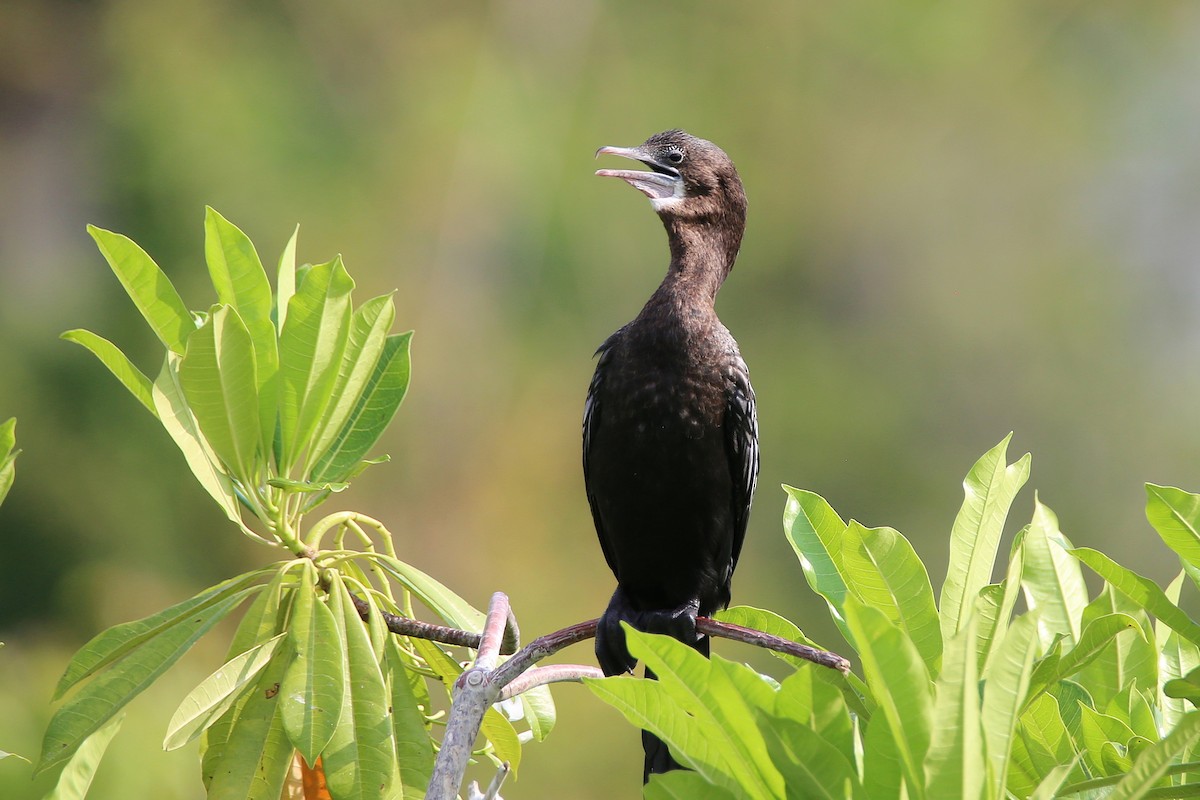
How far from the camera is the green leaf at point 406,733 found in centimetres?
197

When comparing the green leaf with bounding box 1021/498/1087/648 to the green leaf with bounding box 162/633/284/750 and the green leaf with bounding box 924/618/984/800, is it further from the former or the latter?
the green leaf with bounding box 162/633/284/750

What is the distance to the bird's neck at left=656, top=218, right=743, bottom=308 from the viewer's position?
9.38ft

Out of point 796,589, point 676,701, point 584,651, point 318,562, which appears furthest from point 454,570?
point 676,701

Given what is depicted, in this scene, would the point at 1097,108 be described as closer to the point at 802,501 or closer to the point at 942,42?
the point at 942,42

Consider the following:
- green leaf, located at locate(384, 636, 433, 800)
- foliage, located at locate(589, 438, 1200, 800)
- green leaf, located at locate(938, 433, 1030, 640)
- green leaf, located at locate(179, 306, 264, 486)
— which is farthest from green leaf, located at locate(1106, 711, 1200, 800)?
green leaf, located at locate(179, 306, 264, 486)

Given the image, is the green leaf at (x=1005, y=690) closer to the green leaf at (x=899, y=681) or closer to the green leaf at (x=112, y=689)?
the green leaf at (x=899, y=681)

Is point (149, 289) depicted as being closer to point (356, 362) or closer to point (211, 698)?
point (356, 362)

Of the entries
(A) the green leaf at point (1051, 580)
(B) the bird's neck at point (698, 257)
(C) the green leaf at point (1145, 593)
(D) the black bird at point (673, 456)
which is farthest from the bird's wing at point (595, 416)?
(C) the green leaf at point (1145, 593)

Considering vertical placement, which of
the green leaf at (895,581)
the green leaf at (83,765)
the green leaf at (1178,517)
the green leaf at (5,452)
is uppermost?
the green leaf at (1178,517)

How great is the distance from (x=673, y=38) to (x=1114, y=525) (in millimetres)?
7032

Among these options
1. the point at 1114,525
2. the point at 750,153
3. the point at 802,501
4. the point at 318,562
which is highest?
the point at 750,153

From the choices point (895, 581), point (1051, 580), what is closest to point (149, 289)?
point (895, 581)

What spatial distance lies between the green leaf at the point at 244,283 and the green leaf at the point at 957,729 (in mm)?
1321

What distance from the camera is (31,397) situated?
8.59 meters
